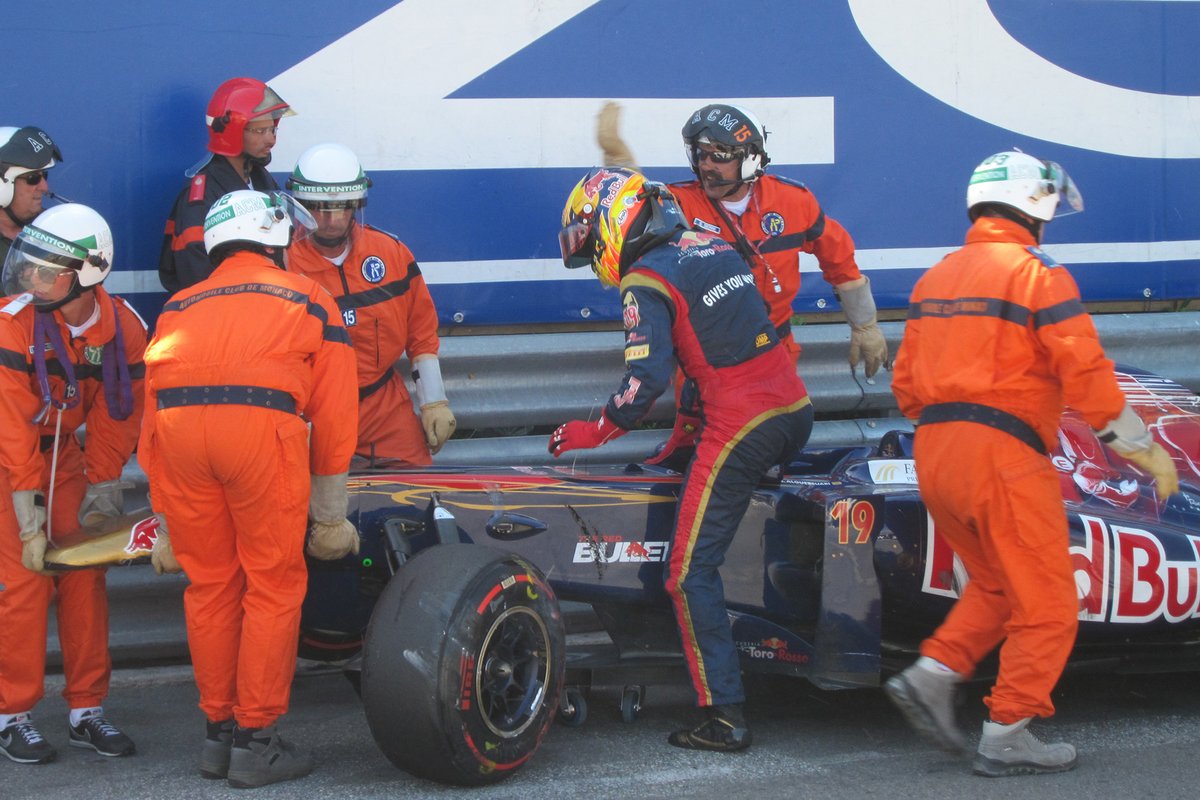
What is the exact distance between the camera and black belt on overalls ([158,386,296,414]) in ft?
13.0

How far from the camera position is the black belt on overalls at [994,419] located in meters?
4.04

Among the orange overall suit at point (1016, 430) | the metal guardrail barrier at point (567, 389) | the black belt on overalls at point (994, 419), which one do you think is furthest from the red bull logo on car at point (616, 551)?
the metal guardrail barrier at point (567, 389)

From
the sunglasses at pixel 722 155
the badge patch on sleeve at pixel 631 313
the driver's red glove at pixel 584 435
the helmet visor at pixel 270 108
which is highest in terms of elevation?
the helmet visor at pixel 270 108

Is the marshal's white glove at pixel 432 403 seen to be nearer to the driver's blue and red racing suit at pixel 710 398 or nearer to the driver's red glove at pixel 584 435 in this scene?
the driver's red glove at pixel 584 435

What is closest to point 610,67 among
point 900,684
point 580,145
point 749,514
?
point 580,145

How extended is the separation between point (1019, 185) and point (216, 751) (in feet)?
9.62

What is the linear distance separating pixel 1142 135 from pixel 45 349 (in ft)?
15.8

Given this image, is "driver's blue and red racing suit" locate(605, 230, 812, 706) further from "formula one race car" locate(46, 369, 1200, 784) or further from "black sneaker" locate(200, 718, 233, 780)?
"black sneaker" locate(200, 718, 233, 780)

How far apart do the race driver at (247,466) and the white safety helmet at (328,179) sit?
2.66 feet

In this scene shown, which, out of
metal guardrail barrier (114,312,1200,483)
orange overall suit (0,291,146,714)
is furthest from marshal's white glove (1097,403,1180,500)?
orange overall suit (0,291,146,714)

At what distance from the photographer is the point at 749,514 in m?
4.55

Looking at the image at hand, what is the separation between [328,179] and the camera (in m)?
5.03

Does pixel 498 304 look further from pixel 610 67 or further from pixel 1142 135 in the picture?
pixel 1142 135

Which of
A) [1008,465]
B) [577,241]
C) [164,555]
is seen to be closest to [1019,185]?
[1008,465]
